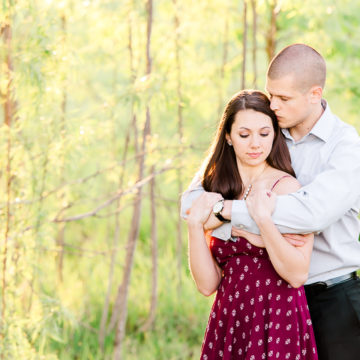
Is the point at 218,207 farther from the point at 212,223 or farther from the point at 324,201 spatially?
the point at 324,201

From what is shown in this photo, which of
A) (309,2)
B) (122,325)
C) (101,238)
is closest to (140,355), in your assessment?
(122,325)

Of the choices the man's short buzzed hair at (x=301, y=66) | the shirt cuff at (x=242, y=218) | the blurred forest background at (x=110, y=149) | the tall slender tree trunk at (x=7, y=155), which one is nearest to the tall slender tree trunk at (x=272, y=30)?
the blurred forest background at (x=110, y=149)

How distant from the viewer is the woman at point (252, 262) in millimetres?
2182

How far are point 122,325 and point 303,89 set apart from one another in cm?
250

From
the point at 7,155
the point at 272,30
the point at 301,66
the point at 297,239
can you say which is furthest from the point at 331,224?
the point at 272,30

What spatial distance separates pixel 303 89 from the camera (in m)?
2.26

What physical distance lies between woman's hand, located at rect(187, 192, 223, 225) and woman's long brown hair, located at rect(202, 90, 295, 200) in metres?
0.07

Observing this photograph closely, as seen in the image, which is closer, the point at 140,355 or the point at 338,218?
the point at 338,218

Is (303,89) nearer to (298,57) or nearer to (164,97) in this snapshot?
(298,57)

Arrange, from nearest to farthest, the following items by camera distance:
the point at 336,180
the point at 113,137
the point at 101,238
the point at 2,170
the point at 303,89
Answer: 1. the point at 336,180
2. the point at 303,89
3. the point at 2,170
4. the point at 113,137
5. the point at 101,238

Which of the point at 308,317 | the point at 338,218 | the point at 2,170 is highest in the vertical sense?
the point at 2,170

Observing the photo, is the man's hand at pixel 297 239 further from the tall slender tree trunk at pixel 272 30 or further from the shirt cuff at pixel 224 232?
the tall slender tree trunk at pixel 272 30

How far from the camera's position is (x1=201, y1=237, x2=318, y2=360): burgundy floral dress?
2.19 meters

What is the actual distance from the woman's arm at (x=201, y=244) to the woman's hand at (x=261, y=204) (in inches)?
6.5
